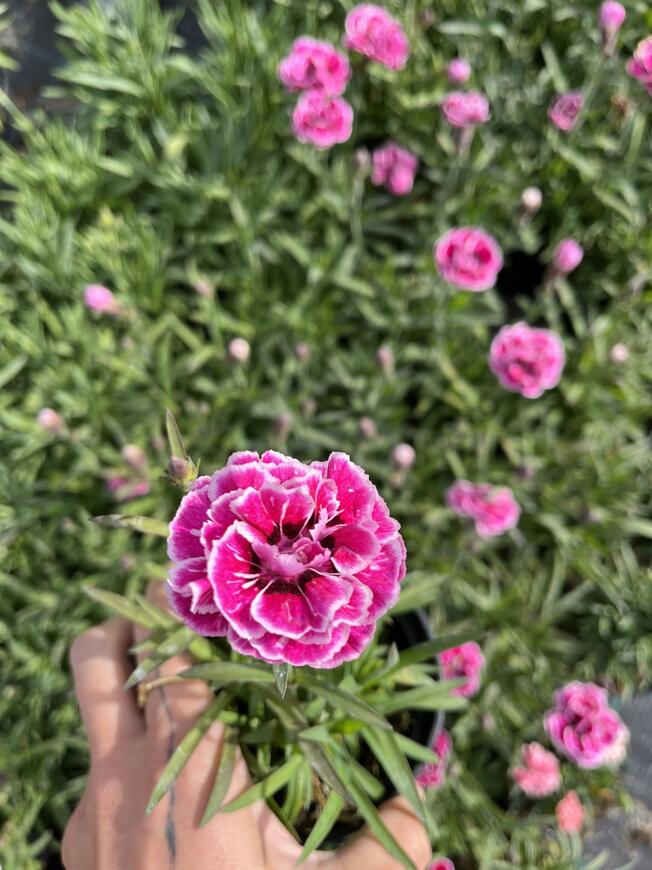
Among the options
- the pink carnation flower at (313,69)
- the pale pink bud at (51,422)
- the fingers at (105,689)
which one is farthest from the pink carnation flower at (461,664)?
the pink carnation flower at (313,69)

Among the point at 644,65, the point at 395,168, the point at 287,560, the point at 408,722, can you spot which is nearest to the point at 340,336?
the point at 395,168

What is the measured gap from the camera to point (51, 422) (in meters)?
1.75

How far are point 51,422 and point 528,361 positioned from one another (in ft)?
3.98

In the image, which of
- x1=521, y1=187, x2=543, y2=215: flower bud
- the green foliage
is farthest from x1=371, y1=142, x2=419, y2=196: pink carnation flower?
x1=521, y1=187, x2=543, y2=215: flower bud

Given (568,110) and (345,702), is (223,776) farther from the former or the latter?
(568,110)

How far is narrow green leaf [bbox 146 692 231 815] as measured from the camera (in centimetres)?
86

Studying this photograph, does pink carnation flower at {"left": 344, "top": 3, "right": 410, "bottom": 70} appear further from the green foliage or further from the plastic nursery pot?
the plastic nursery pot

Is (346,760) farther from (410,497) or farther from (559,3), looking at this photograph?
(559,3)

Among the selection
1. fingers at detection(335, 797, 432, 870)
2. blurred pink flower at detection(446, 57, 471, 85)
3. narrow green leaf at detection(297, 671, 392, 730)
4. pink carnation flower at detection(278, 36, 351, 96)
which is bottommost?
fingers at detection(335, 797, 432, 870)

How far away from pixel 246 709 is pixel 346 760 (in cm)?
21

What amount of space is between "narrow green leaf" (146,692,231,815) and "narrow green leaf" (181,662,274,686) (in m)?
0.12

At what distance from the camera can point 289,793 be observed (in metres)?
1.05

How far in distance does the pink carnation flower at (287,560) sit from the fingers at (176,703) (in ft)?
1.24

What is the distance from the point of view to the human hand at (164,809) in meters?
0.93
